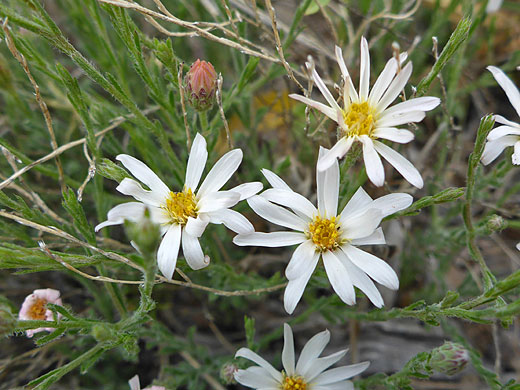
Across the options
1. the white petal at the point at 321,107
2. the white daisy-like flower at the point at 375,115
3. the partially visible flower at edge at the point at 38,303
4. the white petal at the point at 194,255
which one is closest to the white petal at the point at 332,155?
the white daisy-like flower at the point at 375,115

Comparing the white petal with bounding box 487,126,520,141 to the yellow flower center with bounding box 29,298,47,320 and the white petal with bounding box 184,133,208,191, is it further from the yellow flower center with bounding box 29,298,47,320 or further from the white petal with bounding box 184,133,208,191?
the yellow flower center with bounding box 29,298,47,320

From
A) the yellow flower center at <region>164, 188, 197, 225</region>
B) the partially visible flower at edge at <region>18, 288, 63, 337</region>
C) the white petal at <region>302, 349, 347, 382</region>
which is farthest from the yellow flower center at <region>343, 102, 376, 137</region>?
the partially visible flower at edge at <region>18, 288, 63, 337</region>

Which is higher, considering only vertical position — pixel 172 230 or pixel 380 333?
pixel 380 333

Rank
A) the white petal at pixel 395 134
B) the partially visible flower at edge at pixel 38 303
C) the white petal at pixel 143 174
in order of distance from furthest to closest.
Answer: the partially visible flower at edge at pixel 38 303, the white petal at pixel 143 174, the white petal at pixel 395 134

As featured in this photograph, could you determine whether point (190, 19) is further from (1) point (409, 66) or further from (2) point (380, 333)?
(2) point (380, 333)

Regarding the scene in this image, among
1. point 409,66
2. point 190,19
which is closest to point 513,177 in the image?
point 409,66

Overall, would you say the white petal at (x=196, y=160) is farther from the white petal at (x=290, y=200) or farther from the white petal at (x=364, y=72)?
the white petal at (x=364, y=72)

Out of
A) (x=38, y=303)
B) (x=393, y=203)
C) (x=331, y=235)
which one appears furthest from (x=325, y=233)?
(x=38, y=303)
